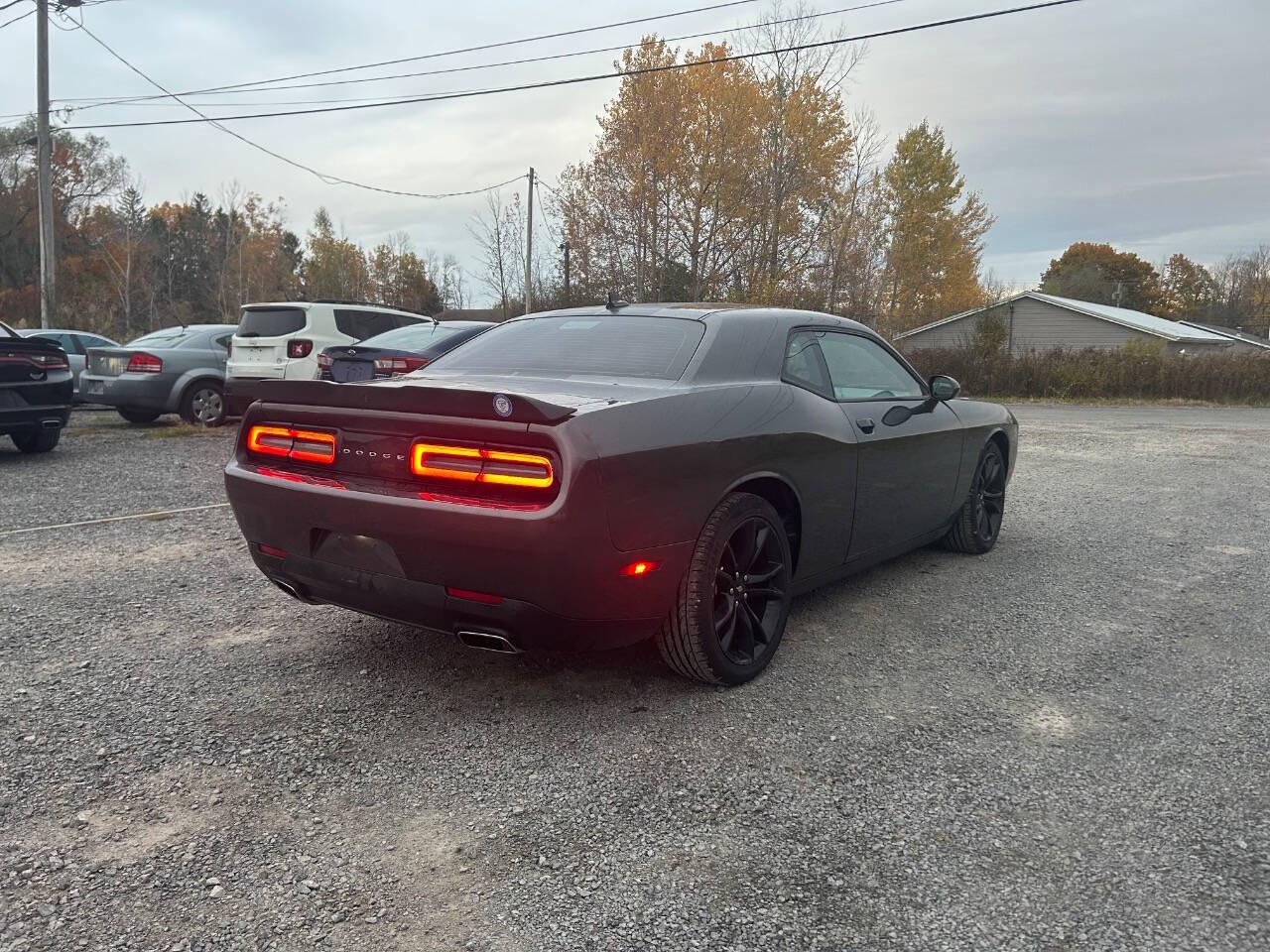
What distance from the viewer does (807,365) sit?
404cm

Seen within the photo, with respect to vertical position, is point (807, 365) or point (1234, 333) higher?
point (1234, 333)

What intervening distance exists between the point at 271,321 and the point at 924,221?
109 feet

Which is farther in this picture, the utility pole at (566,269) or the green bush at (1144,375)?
the utility pole at (566,269)

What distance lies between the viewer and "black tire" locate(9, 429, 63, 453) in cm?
908

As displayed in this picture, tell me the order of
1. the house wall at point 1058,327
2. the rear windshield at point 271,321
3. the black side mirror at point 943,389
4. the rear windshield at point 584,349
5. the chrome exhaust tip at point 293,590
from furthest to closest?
the house wall at point 1058,327
the rear windshield at point 271,321
the black side mirror at point 943,389
the rear windshield at point 584,349
the chrome exhaust tip at point 293,590

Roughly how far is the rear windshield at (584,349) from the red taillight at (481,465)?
842mm

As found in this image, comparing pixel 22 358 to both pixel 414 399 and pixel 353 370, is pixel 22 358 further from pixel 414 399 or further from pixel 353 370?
pixel 414 399

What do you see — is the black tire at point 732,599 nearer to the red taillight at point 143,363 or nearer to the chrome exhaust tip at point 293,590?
the chrome exhaust tip at point 293,590

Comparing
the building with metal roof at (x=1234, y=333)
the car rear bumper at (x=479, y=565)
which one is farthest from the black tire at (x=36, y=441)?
the building with metal roof at (x=1234, y=333)

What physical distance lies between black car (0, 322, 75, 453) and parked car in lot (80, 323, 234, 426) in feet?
8.01

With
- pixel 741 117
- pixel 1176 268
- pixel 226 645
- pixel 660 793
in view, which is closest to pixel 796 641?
pixel 660 793

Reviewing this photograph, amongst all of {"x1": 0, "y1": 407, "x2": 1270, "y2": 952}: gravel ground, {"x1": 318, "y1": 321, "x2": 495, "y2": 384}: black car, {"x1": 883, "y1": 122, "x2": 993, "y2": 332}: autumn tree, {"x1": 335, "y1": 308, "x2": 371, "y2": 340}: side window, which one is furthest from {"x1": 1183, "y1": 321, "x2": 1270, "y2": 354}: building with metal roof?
{"x1": 0, "y1": 407, "x2": 1270, "y2": 952}: gravel ground

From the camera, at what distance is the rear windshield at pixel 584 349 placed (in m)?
3.59

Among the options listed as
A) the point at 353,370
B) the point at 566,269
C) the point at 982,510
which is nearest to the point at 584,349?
the point at 982,510
